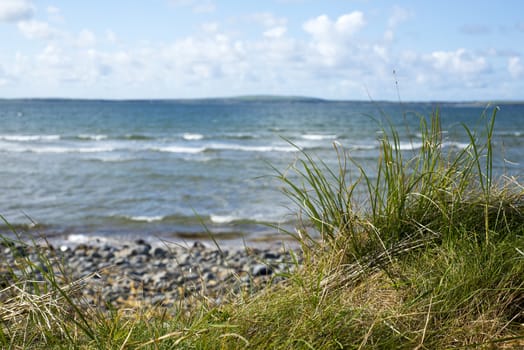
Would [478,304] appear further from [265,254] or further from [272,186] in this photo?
[272,186]

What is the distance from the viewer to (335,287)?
255 centimetres

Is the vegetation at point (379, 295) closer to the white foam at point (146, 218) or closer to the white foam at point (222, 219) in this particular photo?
the white foam at point (222, 219)

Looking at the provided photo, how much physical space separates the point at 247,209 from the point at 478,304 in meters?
10.9

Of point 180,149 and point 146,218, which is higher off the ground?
point 180,149

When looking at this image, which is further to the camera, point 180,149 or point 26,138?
point 26,138

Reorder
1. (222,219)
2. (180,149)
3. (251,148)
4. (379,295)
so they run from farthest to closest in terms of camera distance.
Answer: (251,148) < (180,149) < (222,219) < (379,295)

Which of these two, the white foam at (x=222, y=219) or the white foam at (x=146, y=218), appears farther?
the white foam at (x=146, y=218)

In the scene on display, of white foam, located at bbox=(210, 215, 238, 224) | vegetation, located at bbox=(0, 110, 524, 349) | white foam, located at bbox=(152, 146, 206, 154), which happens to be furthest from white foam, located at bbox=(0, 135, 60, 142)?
vegetation, located at bbox=(0, 110, 524, 349)

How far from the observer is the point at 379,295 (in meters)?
2.45

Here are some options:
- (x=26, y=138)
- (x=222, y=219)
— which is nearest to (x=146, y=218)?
(x=222, y=219)

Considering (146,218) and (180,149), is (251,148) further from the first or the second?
(146,218)

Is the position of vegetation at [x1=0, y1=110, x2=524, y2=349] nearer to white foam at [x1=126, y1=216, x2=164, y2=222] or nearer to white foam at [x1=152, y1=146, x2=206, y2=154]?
white foam at [x1=126, y1=216, x2=164, y2=222]

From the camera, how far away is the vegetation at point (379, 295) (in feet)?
6.71

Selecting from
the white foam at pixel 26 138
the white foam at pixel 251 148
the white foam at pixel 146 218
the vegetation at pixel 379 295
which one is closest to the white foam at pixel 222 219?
the white foam at pixel 146 218
